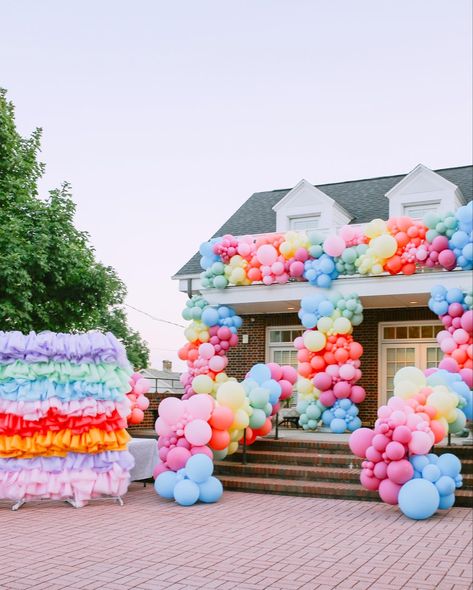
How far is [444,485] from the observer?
864 cm

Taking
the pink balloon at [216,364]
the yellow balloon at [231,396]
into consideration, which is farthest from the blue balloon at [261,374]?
the pink balloon at [216,364]

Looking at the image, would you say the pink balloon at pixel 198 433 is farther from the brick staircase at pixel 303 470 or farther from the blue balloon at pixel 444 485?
the blue balloon at pixel 444 485

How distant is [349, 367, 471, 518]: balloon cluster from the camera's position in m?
8.59

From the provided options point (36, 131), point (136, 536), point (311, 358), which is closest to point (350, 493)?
point (136, 536)

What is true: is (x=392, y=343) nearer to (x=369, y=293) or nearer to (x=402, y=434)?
(x=369, y=293)

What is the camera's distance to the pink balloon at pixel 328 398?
46.9 feet

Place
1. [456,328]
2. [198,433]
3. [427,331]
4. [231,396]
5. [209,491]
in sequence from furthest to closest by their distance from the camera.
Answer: [427,331]
[456,328]
[231,396]
[198,433]
[209,491]

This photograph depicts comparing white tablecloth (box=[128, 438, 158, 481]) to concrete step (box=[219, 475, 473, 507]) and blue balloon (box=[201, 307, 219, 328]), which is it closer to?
concrete step (box=[219, 475, 473, 507])

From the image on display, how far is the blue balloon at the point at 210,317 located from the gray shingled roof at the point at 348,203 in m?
3.31

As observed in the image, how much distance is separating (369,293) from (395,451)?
21.2 feet

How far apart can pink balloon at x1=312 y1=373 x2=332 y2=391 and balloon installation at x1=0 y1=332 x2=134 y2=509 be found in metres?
5.74

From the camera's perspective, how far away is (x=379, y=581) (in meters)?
5.68

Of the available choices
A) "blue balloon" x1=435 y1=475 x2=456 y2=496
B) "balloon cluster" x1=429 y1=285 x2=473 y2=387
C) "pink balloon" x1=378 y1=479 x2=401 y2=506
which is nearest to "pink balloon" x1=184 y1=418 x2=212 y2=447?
"pink balloon" x1=378 y1=479 x2=401 y2=506

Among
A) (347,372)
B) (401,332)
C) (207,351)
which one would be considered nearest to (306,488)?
(347,372)
